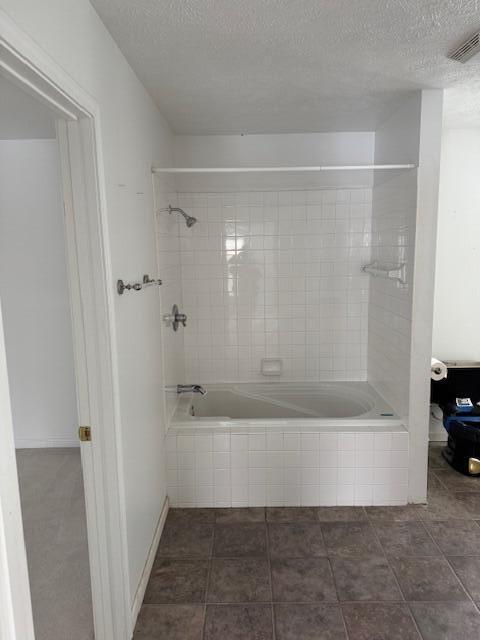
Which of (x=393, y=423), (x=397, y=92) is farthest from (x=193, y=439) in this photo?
(x=397, y=92)

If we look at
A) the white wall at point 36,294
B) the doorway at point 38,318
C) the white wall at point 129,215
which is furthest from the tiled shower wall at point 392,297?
the white wall at point 36,294

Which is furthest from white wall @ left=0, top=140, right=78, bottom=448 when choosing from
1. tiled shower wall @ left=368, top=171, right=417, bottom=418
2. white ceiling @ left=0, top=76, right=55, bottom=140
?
tiled shower wall @ left=368, top=171, right=417, bottom=418

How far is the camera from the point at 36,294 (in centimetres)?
337

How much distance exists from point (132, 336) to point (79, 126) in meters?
0.86

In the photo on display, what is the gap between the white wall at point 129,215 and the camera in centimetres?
132

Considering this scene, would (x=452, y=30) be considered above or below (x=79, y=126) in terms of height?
above

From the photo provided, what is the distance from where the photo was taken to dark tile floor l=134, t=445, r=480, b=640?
1.83 m

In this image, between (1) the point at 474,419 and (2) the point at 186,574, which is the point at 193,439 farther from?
(1) the point at 474,419

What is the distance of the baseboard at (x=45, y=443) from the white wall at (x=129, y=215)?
4.16 feet

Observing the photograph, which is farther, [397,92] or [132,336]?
[397,92]

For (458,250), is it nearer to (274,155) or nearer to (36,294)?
(274,155)

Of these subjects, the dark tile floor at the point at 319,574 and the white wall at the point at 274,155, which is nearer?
the dark tile floor at the point at 319,574

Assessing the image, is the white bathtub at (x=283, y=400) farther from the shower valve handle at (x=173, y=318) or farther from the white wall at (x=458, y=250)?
the white wall at (x=458, y=250)

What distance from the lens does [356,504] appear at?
268 centimetres
